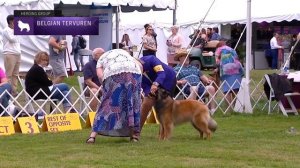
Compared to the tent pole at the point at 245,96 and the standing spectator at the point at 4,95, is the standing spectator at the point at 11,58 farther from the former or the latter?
the tent pole at the point at 245,96

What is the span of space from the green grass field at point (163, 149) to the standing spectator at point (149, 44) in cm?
403

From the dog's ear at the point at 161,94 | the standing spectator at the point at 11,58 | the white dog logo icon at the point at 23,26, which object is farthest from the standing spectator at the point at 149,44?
the dog's ear at the point at 161,94

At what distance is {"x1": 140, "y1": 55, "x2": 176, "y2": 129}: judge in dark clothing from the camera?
9.28m

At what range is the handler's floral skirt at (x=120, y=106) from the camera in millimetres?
9062

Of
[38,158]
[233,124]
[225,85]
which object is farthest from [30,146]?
[225,85]

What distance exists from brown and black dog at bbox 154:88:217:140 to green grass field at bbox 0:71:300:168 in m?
0.15

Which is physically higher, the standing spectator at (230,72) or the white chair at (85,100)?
the standing spectator at (230,72)

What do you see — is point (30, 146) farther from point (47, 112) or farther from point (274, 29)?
point (274, 29)

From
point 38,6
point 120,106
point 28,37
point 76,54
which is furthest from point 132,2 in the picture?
point 120,106

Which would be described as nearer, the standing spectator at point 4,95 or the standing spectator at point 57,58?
the standing spectator at point 4,95

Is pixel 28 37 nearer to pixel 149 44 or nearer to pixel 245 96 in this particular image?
pixel 149 44
